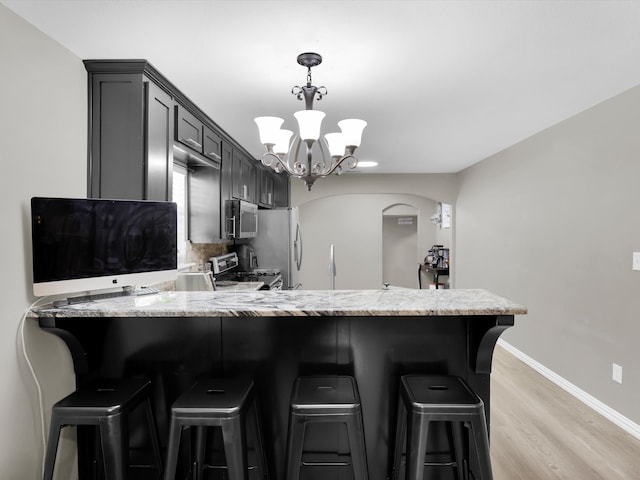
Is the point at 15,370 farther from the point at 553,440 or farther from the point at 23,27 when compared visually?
the point at 553,440

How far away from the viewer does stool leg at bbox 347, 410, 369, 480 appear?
1.55m

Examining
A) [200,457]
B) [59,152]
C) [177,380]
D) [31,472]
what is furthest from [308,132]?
[31,472]

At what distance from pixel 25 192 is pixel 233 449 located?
1428 millimetres

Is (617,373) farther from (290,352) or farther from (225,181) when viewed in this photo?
(225,181)

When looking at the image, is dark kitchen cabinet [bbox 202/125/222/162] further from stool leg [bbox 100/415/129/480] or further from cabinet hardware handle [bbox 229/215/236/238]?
stool leg [bbox 100/415/129/480]

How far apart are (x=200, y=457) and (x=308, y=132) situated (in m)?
1.67

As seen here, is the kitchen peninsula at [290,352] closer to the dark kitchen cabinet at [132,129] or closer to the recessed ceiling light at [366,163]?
the dark kitchen cabinet at [132,129]

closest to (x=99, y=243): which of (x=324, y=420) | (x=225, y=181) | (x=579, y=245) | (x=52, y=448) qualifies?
(x=52, y=448)

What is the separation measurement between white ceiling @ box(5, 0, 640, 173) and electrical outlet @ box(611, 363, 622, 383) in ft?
6.46

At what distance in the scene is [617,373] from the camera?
9.53 feet

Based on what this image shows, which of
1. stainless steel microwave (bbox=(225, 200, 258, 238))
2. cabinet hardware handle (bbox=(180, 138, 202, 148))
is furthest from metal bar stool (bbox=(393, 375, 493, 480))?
stainless steel microwave (bbox=(225, 200, 258, 238))

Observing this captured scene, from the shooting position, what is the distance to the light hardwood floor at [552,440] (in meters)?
2.30

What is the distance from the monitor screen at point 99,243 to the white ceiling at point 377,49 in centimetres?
84

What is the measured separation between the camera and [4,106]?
1668mm
